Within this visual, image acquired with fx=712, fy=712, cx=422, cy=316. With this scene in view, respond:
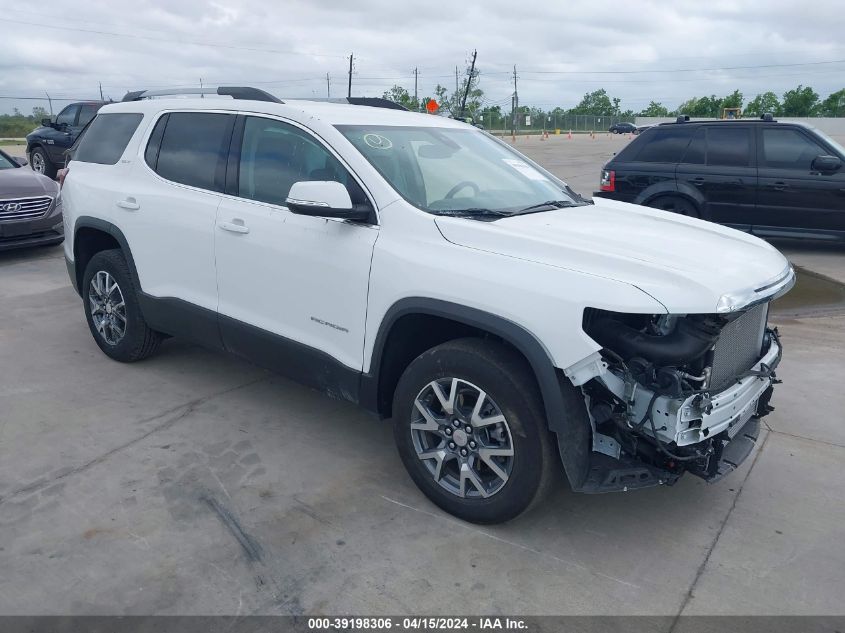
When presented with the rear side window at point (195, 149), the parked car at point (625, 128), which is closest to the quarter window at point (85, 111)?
the rear side window at point (195, 149)

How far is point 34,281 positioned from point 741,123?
8.72 m

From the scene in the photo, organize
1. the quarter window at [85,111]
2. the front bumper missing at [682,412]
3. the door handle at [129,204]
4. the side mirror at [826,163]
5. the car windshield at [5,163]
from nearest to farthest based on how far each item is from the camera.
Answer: the front bumper missing at [682,412]
the door handle at [129,204]
the side mirror at [826,163]
the car windshield at [5,163]
the quarter window at [85,111]

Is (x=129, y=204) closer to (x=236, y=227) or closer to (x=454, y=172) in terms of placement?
(x=236, y=227)

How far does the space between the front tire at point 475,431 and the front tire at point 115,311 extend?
8.15 feet

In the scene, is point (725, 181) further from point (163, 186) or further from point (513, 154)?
point (163, 186)

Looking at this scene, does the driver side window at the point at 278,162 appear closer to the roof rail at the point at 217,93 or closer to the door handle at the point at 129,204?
the roof rail at the point at 217,93

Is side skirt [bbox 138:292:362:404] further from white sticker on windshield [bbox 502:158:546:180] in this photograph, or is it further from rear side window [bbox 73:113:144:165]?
white sticker on windshield [bbox 502:158:546:180]

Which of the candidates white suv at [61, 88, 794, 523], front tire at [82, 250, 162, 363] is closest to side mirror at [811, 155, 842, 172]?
white suv at [61, 88, 794, 523]

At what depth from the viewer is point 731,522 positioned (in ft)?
11.0

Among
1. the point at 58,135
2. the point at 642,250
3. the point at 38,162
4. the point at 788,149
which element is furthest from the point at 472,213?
the point at 38,162

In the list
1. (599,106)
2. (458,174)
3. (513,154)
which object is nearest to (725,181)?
(513,154)

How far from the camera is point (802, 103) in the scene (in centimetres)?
8319

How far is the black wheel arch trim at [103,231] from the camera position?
15.8 ft

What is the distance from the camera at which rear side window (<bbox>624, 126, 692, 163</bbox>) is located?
9.31 m
